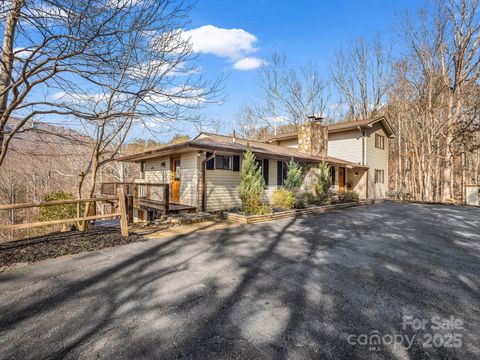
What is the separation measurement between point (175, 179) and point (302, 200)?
5.98 m

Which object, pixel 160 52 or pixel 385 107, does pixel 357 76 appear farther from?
pixel 160 52

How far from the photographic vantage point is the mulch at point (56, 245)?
4594 millimetres

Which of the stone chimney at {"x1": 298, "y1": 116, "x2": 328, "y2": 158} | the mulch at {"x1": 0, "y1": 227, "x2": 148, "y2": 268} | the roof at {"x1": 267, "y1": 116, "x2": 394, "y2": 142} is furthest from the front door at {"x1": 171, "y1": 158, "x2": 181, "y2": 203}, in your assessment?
the roof at {"x1": 267, "y1": 116, "x2": 394, "y2": 142}

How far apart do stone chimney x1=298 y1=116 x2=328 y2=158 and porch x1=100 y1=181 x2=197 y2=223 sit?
10.2 metres

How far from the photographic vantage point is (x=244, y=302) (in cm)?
311

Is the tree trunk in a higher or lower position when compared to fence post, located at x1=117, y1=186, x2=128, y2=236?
higher

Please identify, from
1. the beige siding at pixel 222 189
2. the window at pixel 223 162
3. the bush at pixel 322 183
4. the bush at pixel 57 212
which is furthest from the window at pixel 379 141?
the bush at pixel 57 212

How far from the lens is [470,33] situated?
15.2 metres

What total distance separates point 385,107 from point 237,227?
2598 centimetres

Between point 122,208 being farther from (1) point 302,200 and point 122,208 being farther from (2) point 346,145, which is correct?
(2) point 346,145

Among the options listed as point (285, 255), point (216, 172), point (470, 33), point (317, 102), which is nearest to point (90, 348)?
point (285, 255)

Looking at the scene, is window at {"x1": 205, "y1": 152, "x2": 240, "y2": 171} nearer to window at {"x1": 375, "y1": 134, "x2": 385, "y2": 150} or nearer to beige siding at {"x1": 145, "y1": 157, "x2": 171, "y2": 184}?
beige siding at {"x1": 145, "y1": 157, "x2": 171, "y2": 184}

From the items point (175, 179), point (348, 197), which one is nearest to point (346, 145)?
point (348, 197)

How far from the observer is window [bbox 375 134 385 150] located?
1883 centimetres
